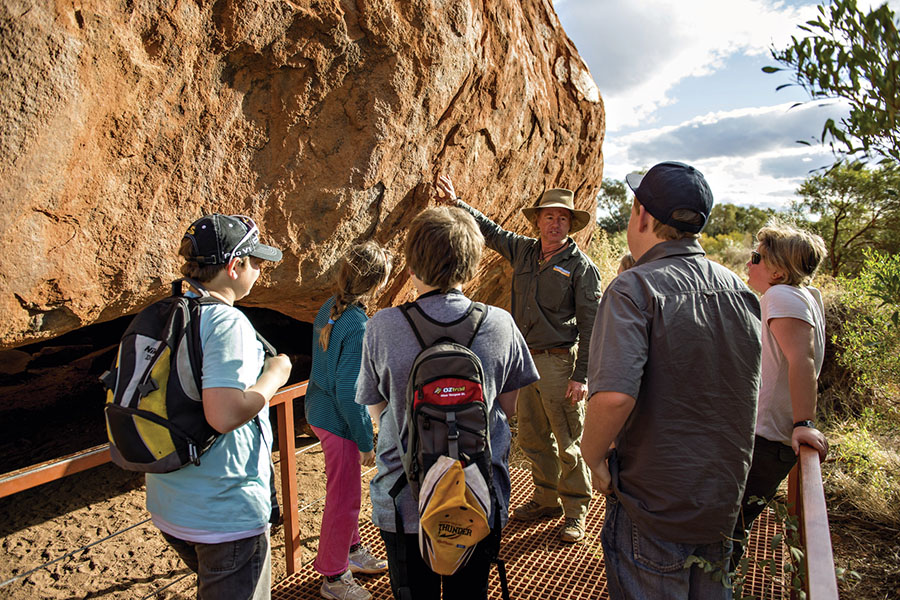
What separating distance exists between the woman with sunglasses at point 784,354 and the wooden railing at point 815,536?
0.24 m

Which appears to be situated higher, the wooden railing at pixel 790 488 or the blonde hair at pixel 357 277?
the blonde hair at pixel 357 277

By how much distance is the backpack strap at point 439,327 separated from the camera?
75.1 inches

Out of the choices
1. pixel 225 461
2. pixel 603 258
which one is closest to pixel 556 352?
pixel 225 461

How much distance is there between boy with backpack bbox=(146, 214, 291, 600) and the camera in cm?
176

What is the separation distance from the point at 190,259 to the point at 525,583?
2468 mm

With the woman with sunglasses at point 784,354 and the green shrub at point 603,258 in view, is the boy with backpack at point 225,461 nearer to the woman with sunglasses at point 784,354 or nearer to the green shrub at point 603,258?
the woman with sunglasses at point 784,354

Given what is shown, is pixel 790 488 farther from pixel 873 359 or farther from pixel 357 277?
pixel 873 359

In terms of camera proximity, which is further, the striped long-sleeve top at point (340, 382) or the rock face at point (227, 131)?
the striped long-sleeve top at point (340, 382)

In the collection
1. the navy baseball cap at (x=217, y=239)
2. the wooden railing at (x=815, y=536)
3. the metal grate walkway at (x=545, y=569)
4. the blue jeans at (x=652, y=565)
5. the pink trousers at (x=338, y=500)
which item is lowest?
the metal grate walkway at (x=545, y=569)

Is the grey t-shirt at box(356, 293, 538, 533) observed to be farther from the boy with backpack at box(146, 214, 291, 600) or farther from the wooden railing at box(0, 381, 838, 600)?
the wooden railing at box(0, 381, 838, 600)

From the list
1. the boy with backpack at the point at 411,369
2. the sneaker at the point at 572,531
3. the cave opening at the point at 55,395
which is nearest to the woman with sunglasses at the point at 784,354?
the boy with backpack at the point at 411,369

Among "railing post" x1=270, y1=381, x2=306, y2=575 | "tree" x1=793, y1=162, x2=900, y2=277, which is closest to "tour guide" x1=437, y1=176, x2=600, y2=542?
"railing post" x1=270, y1=381, x2=306, y2=575

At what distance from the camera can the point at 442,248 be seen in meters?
1.95

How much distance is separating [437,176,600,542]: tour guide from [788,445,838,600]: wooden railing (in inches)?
62.3
